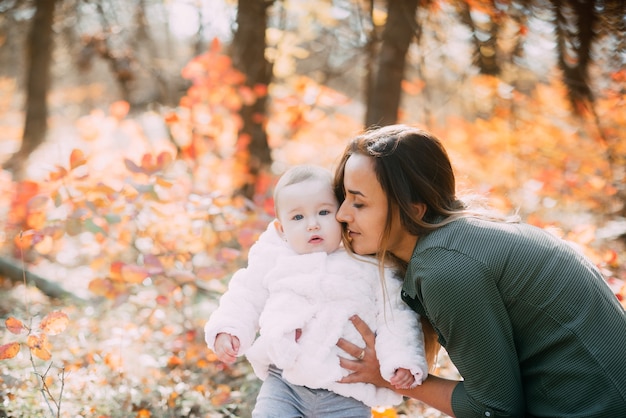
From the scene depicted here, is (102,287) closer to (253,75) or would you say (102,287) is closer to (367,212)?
(367,212)

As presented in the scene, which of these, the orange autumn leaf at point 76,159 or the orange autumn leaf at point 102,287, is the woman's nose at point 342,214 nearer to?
the orange autumn leaf at point 76,159

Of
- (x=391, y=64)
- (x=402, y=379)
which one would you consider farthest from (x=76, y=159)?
(x=391, y=64)

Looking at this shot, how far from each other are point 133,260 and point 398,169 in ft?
10.5

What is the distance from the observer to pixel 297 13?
23.9ft

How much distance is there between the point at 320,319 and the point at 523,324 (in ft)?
2.23

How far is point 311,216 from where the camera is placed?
2.20 meters

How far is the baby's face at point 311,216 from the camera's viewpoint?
2.19m

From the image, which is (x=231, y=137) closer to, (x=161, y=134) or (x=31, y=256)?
(x=31, y=256)

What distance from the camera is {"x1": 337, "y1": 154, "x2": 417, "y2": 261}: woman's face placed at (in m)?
2.04

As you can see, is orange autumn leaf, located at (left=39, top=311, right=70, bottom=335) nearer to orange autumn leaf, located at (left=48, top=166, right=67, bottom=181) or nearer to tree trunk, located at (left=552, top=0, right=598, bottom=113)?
orange autumn leaf, located at (left=48, top=166, right=67, bottom=181)

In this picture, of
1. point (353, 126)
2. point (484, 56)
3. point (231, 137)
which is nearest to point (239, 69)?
point (231, 137)

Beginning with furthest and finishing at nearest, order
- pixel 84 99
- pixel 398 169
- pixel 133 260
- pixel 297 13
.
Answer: pixel 84 99 < pixel 297 13 < pixel 133 260 < pixel 398 169

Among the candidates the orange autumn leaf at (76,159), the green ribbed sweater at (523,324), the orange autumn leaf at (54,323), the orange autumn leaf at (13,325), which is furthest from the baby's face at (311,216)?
the orange autumn leaf at (76,159)

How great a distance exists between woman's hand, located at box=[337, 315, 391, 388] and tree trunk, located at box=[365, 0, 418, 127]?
7.95 feet
